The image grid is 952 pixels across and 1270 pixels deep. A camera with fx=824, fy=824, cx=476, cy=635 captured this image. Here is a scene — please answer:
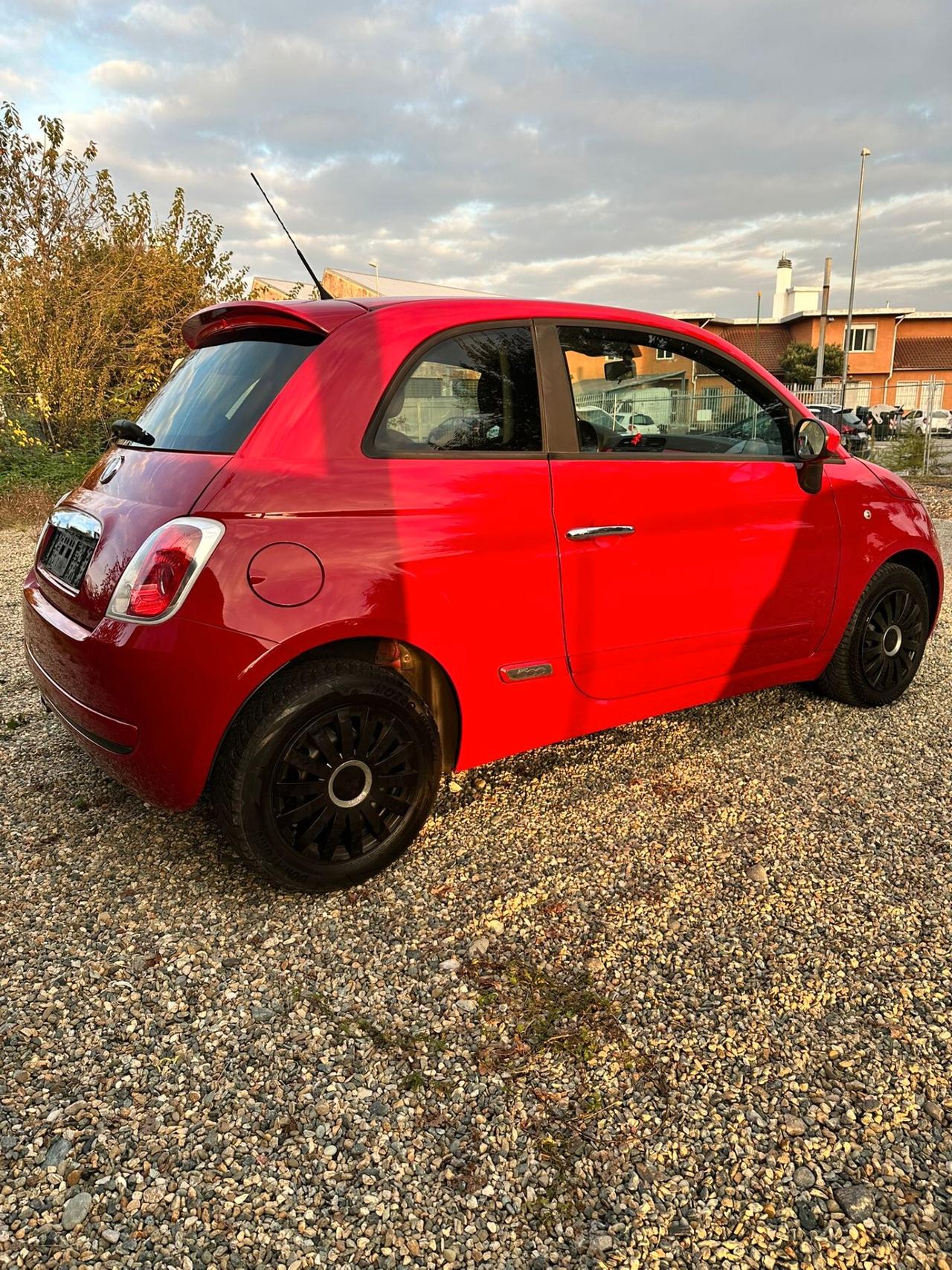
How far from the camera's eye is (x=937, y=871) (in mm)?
2684

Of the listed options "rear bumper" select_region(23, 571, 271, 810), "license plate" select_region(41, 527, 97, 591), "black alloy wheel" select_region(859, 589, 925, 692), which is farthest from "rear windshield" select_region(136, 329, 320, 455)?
"black alloy wheel" select_region(859, 589, 925, 692)

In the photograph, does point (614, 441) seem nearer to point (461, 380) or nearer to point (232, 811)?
point (461, 380)

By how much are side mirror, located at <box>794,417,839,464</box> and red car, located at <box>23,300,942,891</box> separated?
1 centimetres

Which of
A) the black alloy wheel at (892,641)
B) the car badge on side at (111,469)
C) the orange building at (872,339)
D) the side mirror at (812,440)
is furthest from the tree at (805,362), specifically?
the car badge on side at (111,469)

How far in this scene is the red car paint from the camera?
7.40 feet

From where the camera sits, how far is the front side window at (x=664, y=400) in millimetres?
2941

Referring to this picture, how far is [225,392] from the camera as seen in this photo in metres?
2.58

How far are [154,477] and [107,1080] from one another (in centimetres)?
160

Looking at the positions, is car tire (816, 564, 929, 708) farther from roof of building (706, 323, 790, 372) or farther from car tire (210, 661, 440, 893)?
roof of building (706, 323, 790, 372)

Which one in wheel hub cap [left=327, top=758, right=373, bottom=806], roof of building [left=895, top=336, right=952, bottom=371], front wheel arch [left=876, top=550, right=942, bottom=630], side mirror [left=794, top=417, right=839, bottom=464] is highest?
roof of building [left=895, top=336, right=952, bottom=371]

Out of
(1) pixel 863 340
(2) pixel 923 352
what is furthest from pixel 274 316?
(2) pixel 923 352

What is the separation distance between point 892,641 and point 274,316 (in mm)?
3169

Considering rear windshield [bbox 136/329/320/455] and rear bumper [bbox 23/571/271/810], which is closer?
rear bumper [bbox 23/571/271/810]

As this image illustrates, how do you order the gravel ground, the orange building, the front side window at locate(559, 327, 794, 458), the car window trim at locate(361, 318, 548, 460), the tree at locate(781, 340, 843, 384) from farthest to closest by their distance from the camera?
the orange building → the tree at locate(781, 340, 843, 384) → the front side window at locate(559, 327, 794, 458) → the car window trim at locate(361, 318, 548, 460) → the gravel ground
